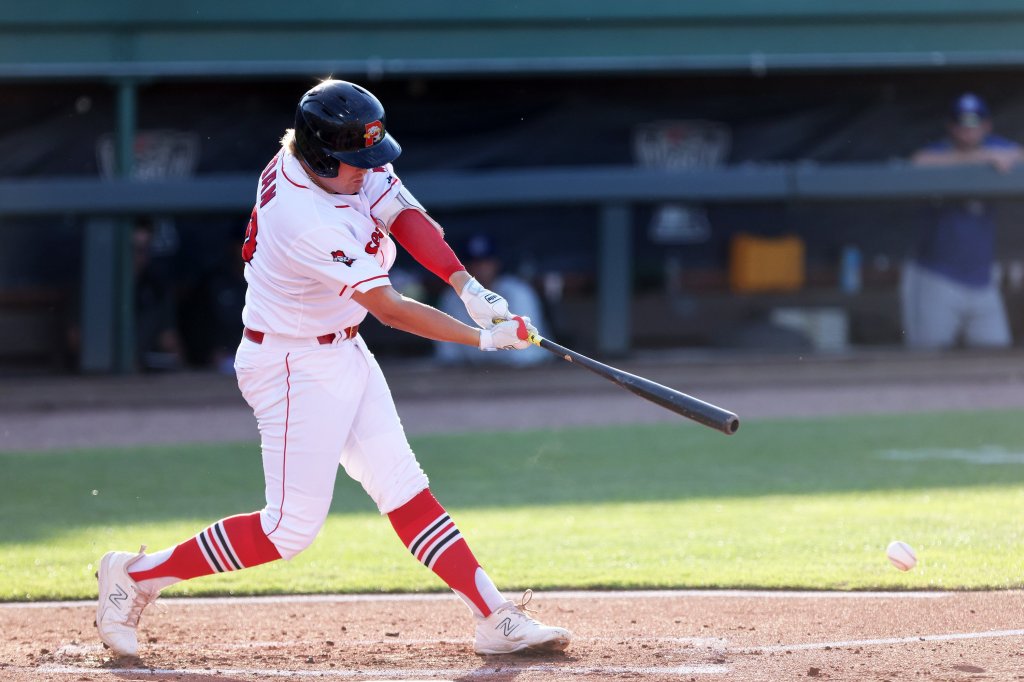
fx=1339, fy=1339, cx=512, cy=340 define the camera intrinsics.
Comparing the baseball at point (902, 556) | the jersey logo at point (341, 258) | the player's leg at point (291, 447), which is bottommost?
the baseball at point (902, 556)

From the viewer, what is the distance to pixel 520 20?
10.3 m

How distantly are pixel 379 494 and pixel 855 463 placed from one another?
3.94 m

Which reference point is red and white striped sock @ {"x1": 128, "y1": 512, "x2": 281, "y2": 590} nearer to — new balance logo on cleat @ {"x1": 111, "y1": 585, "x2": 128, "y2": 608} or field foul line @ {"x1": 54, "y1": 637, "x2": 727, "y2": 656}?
new balance logo on cleat @ {"x1": 111, "y1": 585, "x2": 128, "y2": 608}

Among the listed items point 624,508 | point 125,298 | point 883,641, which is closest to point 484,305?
point 883,641

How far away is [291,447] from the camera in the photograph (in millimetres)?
3750

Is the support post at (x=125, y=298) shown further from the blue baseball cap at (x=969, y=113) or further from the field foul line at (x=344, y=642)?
the blue baseball cap at (x=969, y=113)

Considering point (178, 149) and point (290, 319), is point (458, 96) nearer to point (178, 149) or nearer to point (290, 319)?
point (178, 149)

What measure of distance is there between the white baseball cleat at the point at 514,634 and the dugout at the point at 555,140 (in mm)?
5996

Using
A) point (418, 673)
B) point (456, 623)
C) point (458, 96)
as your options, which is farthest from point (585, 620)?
point (458, 96)

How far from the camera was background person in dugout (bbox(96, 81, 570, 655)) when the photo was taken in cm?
362

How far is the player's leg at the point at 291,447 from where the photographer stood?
3.74m

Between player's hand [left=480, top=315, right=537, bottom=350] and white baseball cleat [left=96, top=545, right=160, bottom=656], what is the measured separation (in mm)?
1239

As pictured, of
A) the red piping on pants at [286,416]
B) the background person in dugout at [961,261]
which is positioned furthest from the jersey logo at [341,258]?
the background person in dugout at [961,261]

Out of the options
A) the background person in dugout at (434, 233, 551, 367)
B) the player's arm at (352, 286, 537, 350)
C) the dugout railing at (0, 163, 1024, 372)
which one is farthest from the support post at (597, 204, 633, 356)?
the player's arm at (352, 286, 537, 350)
